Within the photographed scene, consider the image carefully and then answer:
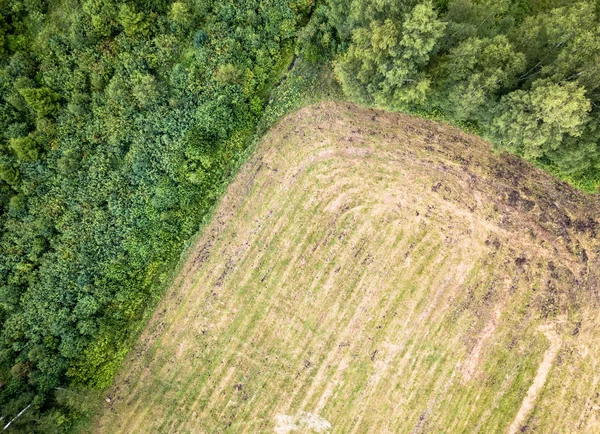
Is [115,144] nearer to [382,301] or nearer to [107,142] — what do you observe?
[107,142]

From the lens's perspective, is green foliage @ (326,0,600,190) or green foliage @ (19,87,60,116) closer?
green foliage @ (326,0,600,190)

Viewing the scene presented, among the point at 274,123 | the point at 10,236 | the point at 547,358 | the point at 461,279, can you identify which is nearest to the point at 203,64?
the point at 274,123

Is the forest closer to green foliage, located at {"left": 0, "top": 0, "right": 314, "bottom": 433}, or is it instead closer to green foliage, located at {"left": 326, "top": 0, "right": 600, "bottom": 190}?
green foliage, located at {"left": 0, "top": 0, "right": 314, "bottom": 433}

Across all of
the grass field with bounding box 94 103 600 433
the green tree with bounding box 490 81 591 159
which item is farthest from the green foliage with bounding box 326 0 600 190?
the grass field with bounding box 94 103 600 433

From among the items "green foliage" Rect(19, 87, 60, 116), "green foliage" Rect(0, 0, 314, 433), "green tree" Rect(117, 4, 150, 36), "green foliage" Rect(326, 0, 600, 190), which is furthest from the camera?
"green foliage" Rect(0, 0, 314, 433)

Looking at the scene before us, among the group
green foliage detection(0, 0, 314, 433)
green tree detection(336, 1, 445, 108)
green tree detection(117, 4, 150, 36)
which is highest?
green tree detection(336, 1, 445, 108)

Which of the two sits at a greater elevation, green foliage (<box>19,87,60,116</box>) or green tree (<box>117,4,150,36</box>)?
green tree (<box>117,4,150,36</box>)

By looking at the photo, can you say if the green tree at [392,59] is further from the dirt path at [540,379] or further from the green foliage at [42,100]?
the green foliage at [42,100]

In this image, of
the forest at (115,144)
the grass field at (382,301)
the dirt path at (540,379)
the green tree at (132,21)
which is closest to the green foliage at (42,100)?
the forest at (115,144)
